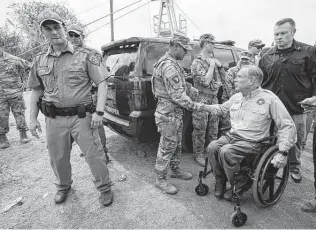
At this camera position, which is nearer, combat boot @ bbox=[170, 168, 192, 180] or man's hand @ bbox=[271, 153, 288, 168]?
man's hand @ bbox=[271, 153, 288, 168]

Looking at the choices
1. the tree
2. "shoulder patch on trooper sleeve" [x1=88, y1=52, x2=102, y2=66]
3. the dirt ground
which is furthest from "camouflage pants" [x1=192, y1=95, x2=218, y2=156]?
the tree

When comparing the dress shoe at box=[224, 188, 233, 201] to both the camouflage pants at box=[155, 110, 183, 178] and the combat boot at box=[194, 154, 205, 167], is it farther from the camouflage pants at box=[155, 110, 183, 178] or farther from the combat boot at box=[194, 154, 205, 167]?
the combat boot at box=[194, 154, 205, 167]

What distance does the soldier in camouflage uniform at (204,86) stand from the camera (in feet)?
10.3

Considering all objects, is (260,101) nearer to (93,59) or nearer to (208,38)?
(208,38)

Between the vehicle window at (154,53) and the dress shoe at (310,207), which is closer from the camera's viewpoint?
the dress shoe at (310,207)

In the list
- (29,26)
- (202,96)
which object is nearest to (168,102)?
(202,96)

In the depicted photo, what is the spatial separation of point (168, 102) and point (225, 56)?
247 cm

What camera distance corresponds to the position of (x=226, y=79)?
12.2ft

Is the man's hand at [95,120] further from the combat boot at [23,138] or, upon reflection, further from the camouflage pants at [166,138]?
the combat boot at [23,138]

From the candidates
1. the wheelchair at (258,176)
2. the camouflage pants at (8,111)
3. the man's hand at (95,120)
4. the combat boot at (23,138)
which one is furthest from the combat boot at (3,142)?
the wheelchair at (258,176)

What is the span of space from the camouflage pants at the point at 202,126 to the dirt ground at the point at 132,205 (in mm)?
327

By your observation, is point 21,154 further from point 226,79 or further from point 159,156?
point 226,79

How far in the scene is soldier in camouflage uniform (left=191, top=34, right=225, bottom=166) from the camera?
10.3 ft

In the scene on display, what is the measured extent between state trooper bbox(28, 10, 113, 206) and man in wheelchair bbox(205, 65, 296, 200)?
4.07ft
